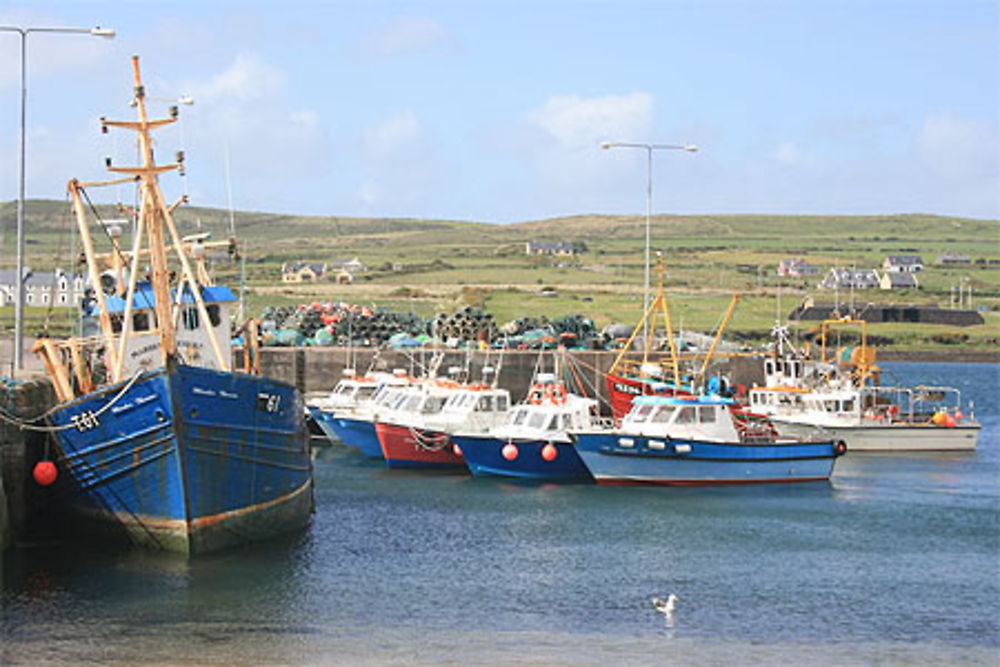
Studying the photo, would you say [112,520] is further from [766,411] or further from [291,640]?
[766,411]

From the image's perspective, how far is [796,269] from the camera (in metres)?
169

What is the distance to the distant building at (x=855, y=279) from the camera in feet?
510

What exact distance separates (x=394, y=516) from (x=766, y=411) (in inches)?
812

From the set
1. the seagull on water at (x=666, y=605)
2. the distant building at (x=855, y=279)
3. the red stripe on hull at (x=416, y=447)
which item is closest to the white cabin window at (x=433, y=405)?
the red stripe on hull at (x=416, y=447)

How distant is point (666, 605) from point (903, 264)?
531ft

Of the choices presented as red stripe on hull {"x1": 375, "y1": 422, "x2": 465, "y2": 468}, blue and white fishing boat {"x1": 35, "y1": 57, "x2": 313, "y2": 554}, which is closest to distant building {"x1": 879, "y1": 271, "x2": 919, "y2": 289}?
red stripe on hull {"x1": 375, "y1": 422, "x2": 465, "y2": 468}

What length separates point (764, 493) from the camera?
39.0m

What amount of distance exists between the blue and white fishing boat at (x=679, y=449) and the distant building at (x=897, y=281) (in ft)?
423

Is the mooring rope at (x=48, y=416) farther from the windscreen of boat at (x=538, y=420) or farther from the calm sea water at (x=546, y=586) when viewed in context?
the windscreen of boat at (x=538, y=420)

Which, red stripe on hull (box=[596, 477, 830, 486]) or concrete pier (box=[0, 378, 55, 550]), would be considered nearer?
concrete pier (box=[0, 378, 55, 550])

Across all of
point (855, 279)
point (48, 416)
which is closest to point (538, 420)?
point (48, 416)

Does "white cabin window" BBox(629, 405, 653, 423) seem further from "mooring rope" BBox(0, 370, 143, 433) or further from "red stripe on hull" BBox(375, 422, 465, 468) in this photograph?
"mooring rope" BBox(0, 370, 143, 433)

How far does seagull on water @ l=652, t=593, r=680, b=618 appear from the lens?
2447 centimetres

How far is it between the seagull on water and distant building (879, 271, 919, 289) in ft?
472
